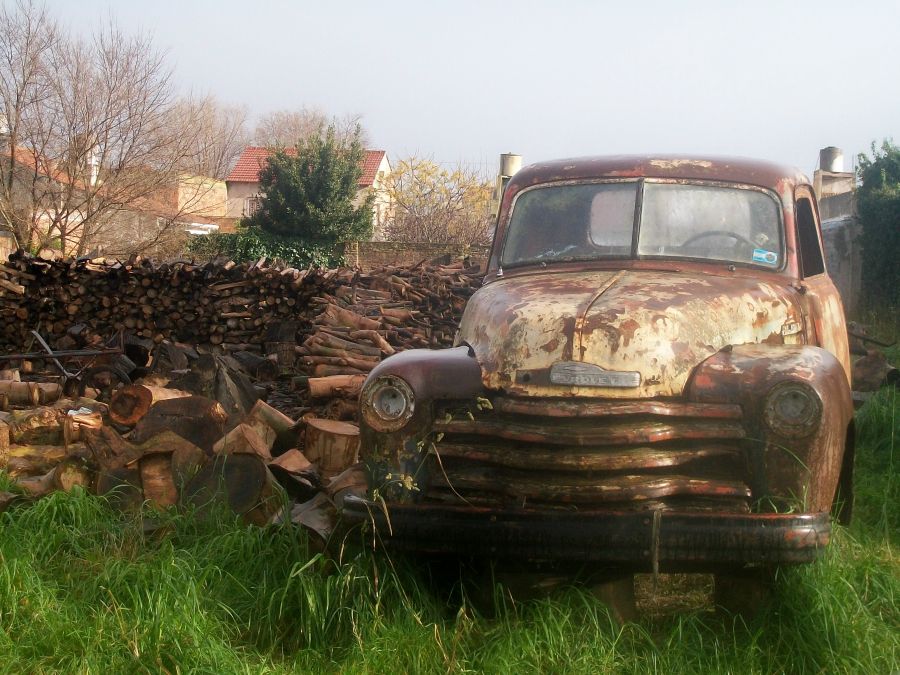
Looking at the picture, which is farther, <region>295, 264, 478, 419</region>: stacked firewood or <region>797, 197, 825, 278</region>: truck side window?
<region>295, 264, 478, 419</region>: stacked firewood

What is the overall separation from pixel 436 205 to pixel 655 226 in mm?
25067

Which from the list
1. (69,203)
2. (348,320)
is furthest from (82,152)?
(348,320)

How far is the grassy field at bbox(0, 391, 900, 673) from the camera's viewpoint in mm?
3863

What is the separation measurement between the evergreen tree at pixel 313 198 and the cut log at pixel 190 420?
23.2 meters

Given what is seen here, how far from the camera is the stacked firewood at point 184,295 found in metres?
12.9

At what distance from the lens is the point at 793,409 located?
13.3 feet

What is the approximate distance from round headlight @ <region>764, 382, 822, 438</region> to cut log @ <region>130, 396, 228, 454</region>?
136 inches

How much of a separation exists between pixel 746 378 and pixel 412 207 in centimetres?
2655

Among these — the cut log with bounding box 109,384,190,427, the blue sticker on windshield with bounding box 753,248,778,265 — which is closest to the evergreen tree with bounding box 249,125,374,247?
the cut log with bounding box 109,384,190,427

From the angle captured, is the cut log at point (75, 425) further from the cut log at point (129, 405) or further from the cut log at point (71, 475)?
the cut log at point (71, 475)

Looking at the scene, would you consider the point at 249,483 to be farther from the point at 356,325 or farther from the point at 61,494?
the point at 356,325

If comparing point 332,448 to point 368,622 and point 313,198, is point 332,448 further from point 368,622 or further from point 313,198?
point 313,198

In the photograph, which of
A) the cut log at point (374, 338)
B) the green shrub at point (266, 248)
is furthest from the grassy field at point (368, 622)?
the green shrub at point (266, 248)

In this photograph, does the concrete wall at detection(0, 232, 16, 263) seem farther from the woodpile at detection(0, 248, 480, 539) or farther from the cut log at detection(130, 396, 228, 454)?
the cut log at detection(130, 396, 228, 454)
